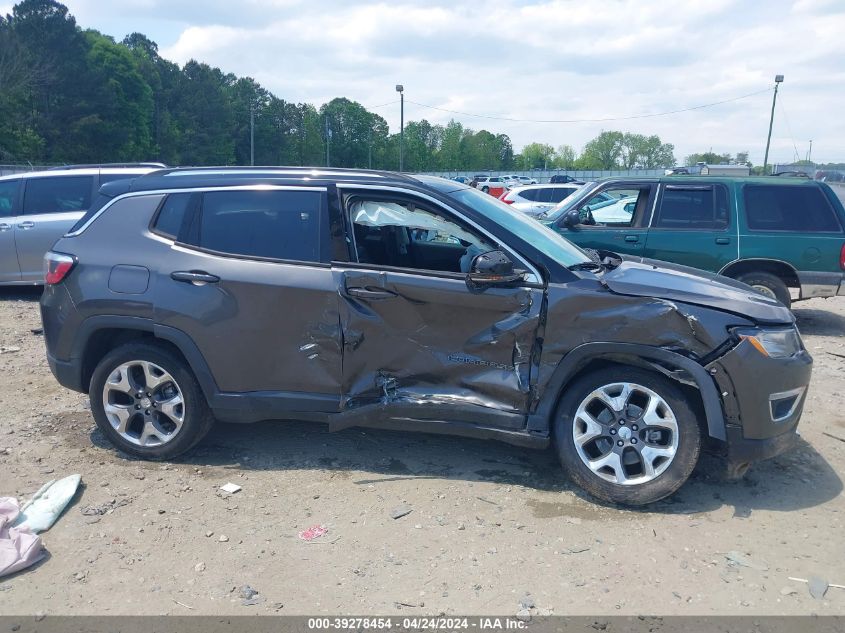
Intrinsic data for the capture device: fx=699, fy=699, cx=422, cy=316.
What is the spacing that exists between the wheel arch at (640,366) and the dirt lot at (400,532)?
52cm

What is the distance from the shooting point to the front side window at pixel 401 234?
4438 mm

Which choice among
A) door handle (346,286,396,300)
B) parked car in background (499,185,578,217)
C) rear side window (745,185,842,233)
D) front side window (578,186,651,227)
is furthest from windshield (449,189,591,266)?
parked car in background (499,185,578,217)

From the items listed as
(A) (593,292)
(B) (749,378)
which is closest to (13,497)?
(A) (593,292)

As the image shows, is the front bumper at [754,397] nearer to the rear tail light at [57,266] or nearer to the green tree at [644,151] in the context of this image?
Result: the rear tail light at [57,266]

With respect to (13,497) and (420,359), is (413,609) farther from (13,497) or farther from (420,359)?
(13,497)

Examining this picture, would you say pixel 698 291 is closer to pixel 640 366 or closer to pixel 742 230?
pixel 640 366

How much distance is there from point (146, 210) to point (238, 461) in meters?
1.81

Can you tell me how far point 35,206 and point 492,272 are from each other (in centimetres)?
858

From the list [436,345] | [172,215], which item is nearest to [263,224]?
[172,215]

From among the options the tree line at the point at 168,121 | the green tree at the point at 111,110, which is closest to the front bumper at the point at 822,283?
the tree line at the point at 168,121

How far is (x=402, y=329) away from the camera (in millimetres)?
4293

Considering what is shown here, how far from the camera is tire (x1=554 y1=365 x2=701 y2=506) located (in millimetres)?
3908

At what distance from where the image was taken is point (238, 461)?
187 inches

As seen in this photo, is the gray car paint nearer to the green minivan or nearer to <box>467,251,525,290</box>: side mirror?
<box>467,251,525,290</box>: side mirror
